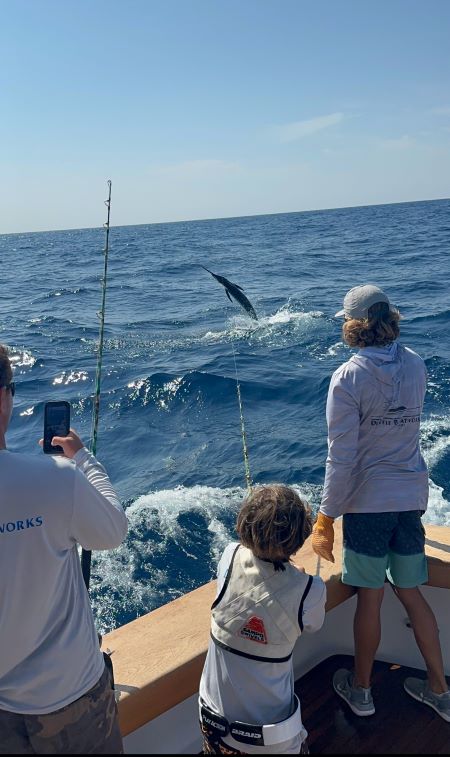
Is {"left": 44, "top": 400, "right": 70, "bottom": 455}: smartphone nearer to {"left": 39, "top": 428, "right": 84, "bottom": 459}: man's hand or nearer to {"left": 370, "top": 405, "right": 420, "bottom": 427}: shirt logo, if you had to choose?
{"left": 39, "top": 428, "right": 84, "bottom": 459}: man's hand

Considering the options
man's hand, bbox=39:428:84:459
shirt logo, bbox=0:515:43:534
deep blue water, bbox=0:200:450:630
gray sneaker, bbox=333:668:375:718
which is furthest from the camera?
deep blue water, bbox=0:200:450:630

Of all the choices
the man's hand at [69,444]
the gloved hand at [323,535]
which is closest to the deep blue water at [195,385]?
the gloved hand at [323,535]

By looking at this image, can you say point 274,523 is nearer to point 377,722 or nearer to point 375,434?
point 375,434

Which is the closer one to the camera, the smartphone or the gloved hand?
the smartphone

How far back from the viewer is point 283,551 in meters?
1.88

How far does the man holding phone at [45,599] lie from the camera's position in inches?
60.3

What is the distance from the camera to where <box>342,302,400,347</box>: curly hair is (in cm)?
250

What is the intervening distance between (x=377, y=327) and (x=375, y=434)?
405mm

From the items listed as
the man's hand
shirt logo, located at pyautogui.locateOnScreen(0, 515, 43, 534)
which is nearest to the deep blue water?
the man's hand

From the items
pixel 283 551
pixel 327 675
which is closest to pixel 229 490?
pixel 327 675

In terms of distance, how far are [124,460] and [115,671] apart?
5684mm

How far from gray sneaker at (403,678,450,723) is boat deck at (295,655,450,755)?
3 cm

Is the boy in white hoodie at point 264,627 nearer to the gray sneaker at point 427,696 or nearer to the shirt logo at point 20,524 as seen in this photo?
the shirt logo at point 20,524

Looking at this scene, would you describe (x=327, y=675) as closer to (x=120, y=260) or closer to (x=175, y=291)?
(x=175, y=291)
